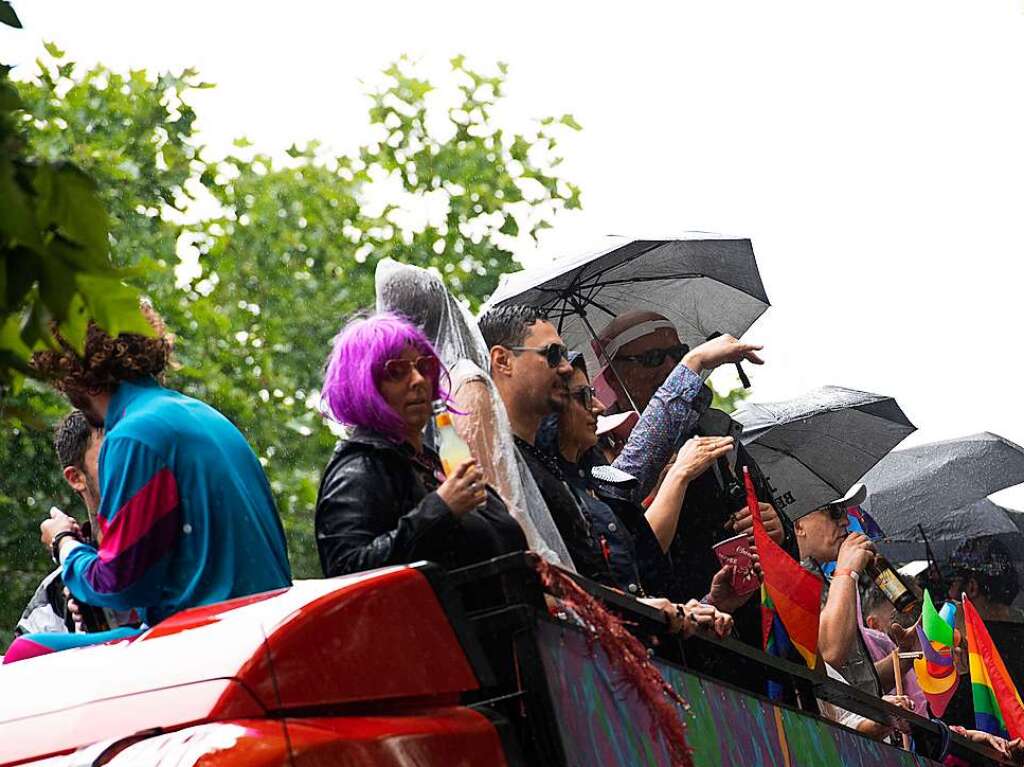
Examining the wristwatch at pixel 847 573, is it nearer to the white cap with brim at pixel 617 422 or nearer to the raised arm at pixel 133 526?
the white cap with brim at pixel 617 422

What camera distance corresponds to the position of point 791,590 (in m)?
6.62

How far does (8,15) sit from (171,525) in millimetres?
1926

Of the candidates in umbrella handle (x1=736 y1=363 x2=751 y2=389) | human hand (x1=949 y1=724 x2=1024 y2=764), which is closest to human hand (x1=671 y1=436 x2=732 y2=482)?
umbrella handle (x1=736 y1=363 x2=751 y2=389)

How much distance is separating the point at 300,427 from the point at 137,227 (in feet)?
8.50

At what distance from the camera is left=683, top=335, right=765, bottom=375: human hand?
22.7 ft

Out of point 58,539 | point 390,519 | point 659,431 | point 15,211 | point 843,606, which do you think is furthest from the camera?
point 843,606

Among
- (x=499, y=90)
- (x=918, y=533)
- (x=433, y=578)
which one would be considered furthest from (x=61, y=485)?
(x=433, y=578)

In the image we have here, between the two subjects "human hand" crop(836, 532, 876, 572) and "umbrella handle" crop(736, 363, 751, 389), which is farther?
"human hand" crop(836, 532, 876, 572)

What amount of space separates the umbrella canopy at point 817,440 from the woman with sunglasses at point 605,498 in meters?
3.21

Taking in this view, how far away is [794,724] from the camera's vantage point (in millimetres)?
4977

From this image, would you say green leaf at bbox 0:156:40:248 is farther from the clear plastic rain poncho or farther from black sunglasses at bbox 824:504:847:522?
black sunglasses at bbox 824:504:847:522

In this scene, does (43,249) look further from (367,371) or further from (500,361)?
(500,361)

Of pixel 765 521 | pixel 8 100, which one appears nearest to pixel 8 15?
pixel 8 100

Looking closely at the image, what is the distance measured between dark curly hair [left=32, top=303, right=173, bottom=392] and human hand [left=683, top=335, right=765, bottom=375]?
298 centimetres
